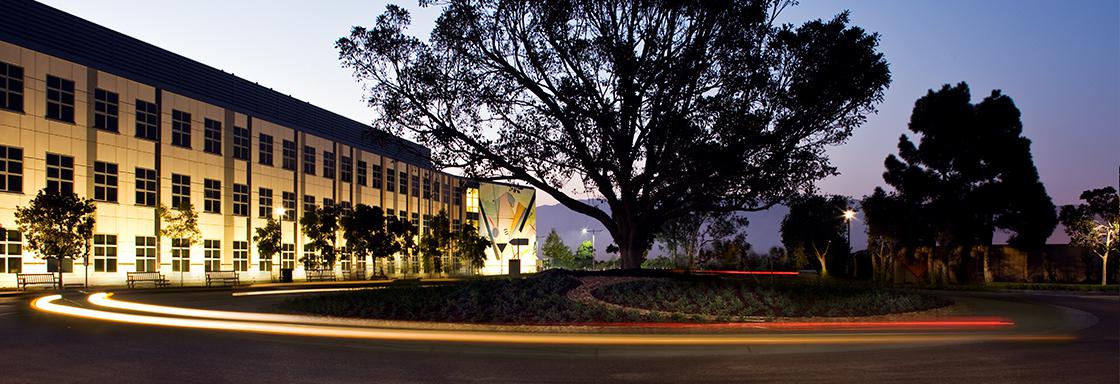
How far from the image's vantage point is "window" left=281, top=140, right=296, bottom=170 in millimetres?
69688

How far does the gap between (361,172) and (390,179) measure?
20.1 feet

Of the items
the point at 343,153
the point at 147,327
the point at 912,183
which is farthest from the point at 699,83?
the point at 343,153

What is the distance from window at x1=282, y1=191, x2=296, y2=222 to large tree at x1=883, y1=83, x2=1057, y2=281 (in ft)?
151

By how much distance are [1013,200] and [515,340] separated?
42.9 metres

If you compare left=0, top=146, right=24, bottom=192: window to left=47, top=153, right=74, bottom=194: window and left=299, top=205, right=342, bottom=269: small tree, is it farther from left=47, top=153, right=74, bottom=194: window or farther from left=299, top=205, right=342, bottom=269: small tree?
left=299, top=205, right=342, bottom=269: small tree

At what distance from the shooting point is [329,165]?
7738 cm

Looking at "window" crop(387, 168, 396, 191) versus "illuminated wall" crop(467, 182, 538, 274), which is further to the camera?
"illuminated wall" crop(467, 182, 538, 274)

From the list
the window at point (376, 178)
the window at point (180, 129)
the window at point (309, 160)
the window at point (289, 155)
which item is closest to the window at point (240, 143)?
the window at point (289, 155)

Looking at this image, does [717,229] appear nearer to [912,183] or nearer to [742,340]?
[912,183]

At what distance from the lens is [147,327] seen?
18.8 m

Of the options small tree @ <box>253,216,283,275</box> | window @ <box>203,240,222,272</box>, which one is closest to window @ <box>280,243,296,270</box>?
small tree @ <box>253,216,283,275</box>

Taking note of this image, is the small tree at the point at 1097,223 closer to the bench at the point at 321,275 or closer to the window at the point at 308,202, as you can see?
the bench at the point at 321,275

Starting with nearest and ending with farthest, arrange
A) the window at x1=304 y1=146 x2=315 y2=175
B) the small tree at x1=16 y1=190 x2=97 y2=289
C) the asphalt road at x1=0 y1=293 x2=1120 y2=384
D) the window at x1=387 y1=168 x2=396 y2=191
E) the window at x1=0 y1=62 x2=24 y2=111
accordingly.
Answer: the asphalt road at x1=0 y1=293 x2=1120 y2=384, the small tree at x1=16 y1=190 x2=97 y2=289, the window at x1=0 y1=62 x2=24 y2=111, the window at x1=304 y1=146 x2=315 y2=175, the window at x1=387 y1=168 x2=396 y2=191

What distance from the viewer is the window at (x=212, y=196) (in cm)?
5866
